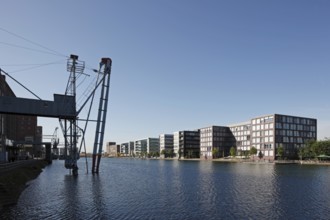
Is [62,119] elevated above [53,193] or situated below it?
above

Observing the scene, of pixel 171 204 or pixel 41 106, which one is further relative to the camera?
pixel 41 106

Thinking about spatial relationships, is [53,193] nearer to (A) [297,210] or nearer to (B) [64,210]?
(B) [64,210]

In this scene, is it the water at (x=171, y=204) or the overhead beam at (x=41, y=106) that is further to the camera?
the overhead beam at (x=41, y=106)

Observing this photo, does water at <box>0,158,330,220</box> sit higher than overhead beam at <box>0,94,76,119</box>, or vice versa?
overhead beam at <box>0,94,76,119</box>

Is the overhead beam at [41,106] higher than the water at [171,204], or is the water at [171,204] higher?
the overhead beam at [41,106]

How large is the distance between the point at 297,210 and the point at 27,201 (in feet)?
104

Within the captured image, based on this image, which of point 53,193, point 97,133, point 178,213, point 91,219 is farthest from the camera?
point 97,133

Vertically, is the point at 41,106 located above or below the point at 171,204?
above

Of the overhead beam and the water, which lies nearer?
the water

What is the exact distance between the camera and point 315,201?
43500 millimetres

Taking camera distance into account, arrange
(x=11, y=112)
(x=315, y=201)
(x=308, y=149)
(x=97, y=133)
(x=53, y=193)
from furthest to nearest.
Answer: (x=308, y=149)
(x=97, y=133)
(x=11, y=112)
(x=53, y=193)
(x=315, y=201)

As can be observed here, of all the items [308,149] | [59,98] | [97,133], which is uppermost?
[59,98]

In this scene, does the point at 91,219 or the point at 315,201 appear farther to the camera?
the point at 315,201

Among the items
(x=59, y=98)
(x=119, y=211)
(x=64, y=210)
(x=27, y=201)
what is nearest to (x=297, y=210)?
(x=119, y=211)
